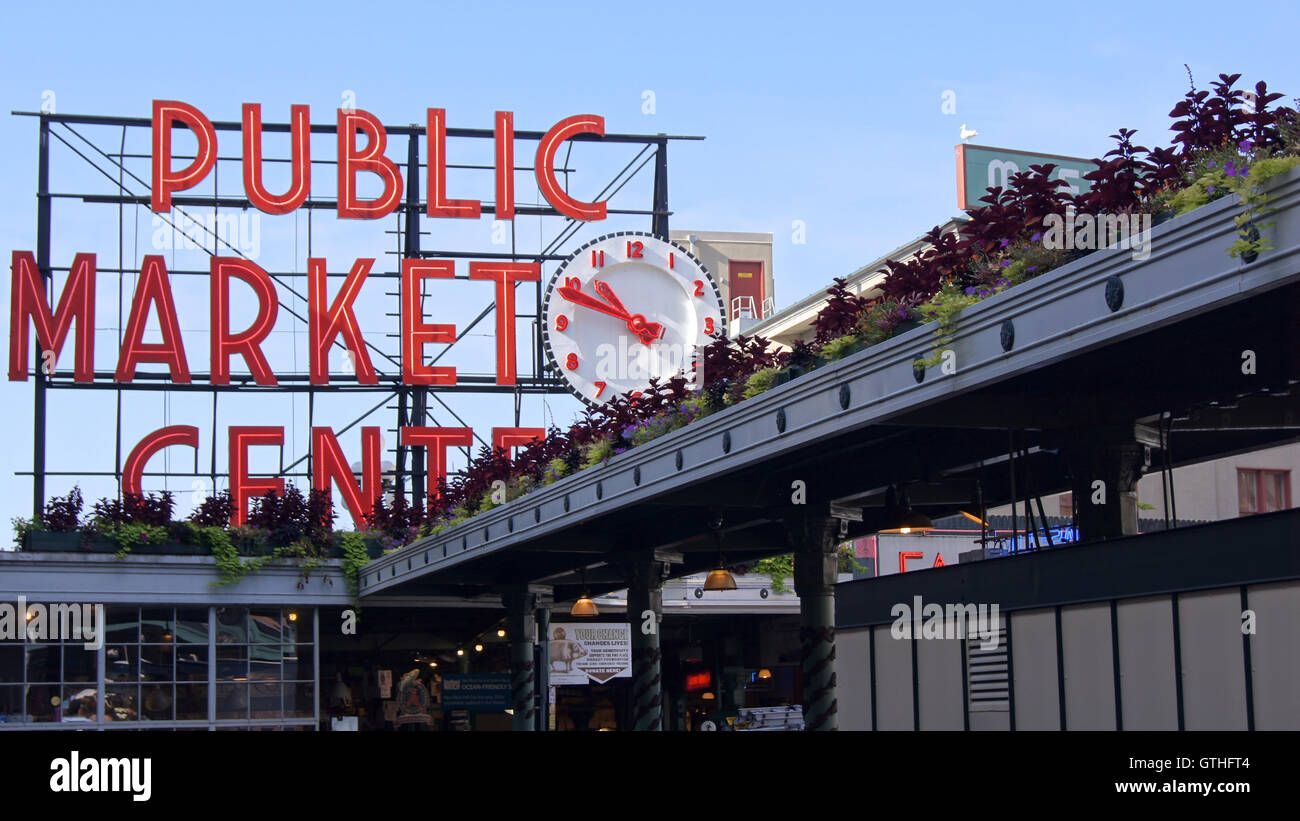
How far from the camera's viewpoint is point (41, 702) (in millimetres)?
34406

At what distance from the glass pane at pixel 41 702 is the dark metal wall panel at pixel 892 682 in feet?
71.3

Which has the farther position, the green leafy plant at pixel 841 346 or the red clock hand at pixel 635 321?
the red clock hand at pixel 635 321

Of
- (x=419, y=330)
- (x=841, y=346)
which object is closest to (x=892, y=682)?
(x=841, y=346)

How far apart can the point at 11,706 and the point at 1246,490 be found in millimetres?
46109

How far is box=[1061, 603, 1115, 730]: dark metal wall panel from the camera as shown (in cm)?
1519

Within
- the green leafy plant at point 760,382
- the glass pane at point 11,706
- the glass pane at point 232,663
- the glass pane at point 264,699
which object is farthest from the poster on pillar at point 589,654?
the green leafy plant at point 760,382

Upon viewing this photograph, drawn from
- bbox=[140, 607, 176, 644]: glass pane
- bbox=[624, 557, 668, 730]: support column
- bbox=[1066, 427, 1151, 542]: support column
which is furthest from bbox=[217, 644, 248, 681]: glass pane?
bbox=[1066, 427, 1151, 542]: support column

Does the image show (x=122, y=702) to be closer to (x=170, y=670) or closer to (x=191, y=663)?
(x=170, y=670)

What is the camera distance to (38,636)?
3453 cm

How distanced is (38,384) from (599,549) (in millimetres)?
23513

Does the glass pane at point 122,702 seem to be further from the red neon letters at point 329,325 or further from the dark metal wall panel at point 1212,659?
the dark metal wall panel at point 1212,659

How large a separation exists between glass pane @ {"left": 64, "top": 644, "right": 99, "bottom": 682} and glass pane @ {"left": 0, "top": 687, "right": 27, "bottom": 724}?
3.59ft

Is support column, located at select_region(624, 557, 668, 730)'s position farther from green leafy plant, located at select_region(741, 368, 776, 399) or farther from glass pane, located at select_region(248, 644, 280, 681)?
glass pane, located at select_region(248, 644, 280, 681)

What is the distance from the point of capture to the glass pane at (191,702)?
117ft
